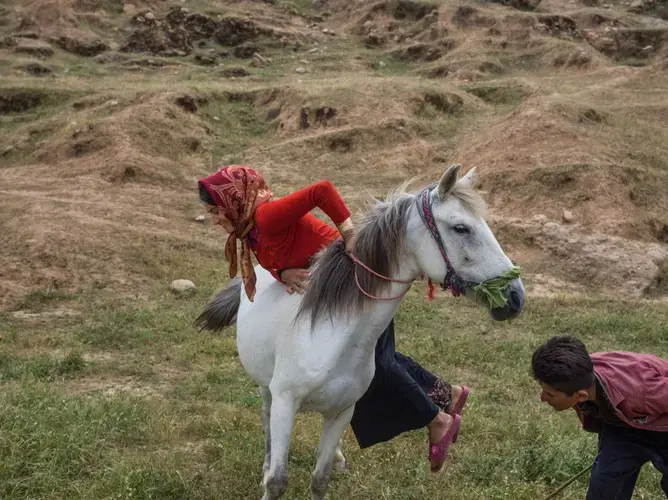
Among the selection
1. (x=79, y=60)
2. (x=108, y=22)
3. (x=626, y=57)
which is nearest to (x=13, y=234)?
(x=79, y=60)

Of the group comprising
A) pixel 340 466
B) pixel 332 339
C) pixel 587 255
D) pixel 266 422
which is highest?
pixel 332 339

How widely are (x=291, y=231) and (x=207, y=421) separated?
6.82 feet

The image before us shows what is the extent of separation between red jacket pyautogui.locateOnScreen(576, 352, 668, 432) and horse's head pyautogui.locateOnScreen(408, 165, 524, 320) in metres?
0.50

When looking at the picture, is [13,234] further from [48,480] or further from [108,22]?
[108,22]

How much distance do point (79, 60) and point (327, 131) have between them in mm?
13218

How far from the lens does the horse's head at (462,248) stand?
2.57 meters

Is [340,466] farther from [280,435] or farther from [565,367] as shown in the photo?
[565,367]

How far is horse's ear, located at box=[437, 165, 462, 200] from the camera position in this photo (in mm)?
2608

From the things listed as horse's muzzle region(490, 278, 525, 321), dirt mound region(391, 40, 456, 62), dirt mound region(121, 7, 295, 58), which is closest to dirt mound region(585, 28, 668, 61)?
dirt mound region(391, 40, 456, 62)

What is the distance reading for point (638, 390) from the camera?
101 inches

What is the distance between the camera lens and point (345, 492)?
153 inches

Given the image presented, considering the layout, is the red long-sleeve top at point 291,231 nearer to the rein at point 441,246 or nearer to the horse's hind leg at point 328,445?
the rein at point 441,246

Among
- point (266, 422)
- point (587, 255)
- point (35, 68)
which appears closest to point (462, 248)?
point (266, 422)

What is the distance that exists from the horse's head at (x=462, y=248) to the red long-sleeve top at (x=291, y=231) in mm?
460
